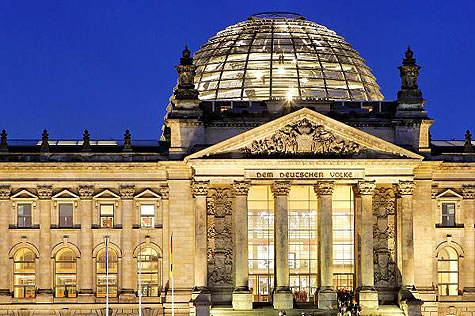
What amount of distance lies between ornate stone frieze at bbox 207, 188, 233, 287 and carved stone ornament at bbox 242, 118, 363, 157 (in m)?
5.12

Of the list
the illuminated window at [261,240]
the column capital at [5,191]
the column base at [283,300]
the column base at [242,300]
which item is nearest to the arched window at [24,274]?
the column capital at [5,191]

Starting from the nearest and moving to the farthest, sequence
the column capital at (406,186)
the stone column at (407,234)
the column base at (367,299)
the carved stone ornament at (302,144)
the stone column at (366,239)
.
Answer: the column base at (367,299) → the carved stone ornament at (302,144) → the stone column at (366,239) → the column capital at (406,186) → the stone column at (407,234)

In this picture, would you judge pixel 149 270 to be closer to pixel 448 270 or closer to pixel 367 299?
pixel 367 299

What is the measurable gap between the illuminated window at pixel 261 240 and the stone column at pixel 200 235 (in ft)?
20.0

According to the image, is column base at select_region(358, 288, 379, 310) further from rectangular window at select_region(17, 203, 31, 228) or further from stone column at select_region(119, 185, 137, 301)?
rectangular window at select_region(17, 203, 31, 228)

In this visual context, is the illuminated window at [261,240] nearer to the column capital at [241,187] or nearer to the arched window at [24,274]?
the column capital at [241,187]

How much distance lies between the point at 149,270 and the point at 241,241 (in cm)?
929

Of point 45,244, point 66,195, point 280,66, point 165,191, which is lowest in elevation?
point 45,244

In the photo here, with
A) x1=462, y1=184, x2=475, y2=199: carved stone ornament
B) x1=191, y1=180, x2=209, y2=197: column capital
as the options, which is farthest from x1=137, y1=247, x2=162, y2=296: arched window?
x1=462, y1=184, x2=475, y2=199: carved stone ornament

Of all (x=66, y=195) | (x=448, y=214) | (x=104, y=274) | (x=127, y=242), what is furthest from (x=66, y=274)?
(x=448, y=214)

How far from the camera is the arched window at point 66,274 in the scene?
127 m

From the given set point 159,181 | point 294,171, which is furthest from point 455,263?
point 159,181

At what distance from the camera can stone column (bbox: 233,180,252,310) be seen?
403 ft

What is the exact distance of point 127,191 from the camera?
12694 centimetres
